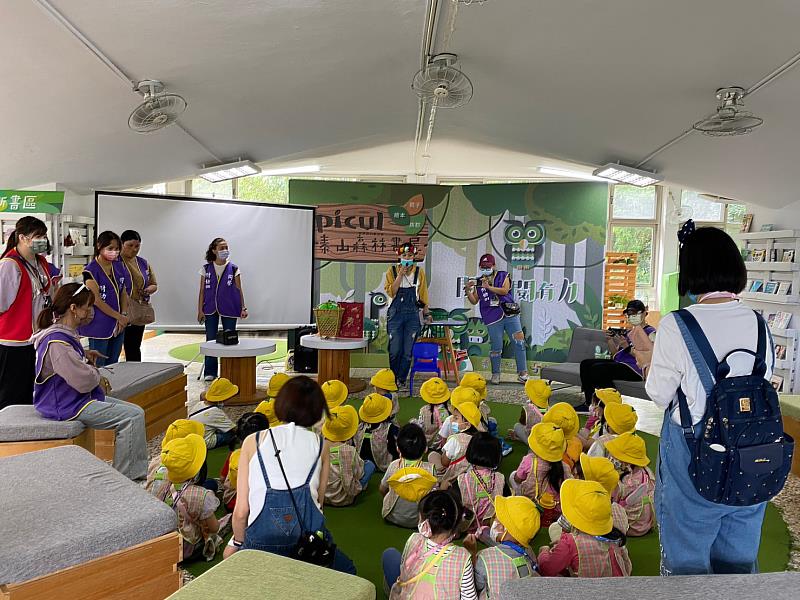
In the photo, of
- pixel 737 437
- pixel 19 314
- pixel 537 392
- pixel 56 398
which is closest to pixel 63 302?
pixel 56 398

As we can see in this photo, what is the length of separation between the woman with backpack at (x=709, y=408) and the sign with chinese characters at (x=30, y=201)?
18.4 feet

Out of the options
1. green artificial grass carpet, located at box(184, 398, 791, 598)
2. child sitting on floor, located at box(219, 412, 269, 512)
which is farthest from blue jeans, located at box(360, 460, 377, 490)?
child sitting on floor, located at box(219, 412, 269, 512)

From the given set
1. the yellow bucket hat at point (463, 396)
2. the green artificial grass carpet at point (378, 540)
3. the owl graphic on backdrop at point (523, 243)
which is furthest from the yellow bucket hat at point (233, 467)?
the owl graphic on backdrop at point (523, 243)

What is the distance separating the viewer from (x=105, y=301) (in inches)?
208

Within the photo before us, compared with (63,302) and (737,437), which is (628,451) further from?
(63,302)

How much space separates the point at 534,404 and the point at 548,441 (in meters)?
1.40

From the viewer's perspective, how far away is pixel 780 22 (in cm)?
326

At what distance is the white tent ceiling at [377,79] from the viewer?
351 cm

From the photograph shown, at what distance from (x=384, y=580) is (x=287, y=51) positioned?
11.6ft

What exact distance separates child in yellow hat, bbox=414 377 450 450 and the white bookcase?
4014 mm

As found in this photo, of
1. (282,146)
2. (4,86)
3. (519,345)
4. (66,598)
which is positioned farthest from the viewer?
Result: (519,345)

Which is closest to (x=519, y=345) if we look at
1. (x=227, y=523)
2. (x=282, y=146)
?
(x=282, y=146)

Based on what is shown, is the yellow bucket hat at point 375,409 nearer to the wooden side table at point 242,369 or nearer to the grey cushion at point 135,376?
the grey cushion at point 135,376

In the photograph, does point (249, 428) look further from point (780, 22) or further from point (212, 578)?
point (780, 22)
